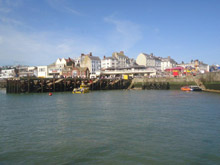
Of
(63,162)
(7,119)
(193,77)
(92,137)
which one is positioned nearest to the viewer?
(63,162)

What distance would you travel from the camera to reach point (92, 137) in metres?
16.4

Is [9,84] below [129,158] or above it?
above

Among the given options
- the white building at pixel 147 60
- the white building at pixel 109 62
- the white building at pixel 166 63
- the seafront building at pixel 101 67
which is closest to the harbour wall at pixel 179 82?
the seafront building at pixel 101 67

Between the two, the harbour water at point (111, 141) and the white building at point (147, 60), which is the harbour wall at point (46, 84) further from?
the white building at point (147, 60)

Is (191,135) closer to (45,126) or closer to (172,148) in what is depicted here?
(172,148)

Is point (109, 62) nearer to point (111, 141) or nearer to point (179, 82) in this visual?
point (179, 82)

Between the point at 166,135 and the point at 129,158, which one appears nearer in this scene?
the point at 129,158

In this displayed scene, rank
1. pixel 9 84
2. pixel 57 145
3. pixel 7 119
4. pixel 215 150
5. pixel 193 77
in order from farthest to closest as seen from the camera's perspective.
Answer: pixel 193 77 → pixel 9 84 → pixel 7 119 → pixel 57 145 → pixel 215 150

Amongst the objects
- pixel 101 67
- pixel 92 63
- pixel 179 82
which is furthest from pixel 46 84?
pixel 101 67

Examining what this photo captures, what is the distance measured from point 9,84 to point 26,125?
4641 cm

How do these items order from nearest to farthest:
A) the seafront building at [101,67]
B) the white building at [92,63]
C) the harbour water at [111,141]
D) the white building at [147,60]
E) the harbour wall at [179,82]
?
the harbour water at [111,141]
the harbour wall at [179,82]
the seafront building at [101,67]
the white building at [92,63]
the white building at [147,60]

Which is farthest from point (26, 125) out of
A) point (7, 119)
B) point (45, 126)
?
point (7, 119)

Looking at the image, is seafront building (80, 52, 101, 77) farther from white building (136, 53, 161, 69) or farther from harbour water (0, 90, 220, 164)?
harbour water (0, 90, 220, 164)

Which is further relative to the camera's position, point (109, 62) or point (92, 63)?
point (109, 62)
